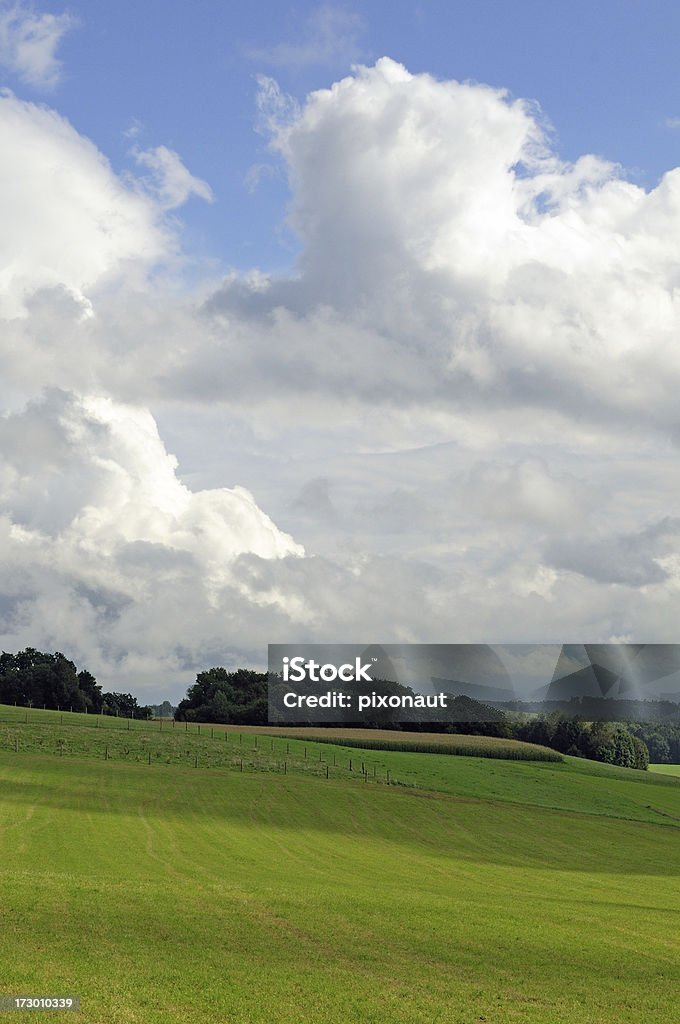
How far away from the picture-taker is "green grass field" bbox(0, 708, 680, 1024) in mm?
A: 27188

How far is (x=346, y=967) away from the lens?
3017 cm

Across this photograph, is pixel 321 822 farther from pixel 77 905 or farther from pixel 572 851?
pixel 77 905

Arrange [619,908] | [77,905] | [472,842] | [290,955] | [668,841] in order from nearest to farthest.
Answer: [290,955]
[77,905]
[619,908]
[472,842]
[668,841]

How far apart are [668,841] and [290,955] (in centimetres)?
7079

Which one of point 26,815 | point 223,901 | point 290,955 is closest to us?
point 290,955

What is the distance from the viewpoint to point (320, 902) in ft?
130

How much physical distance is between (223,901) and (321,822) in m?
45.5

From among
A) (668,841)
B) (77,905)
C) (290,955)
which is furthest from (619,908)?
(668,841)

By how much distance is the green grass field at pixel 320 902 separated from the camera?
27.2m

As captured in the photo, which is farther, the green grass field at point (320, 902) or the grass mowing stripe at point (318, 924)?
the green grass field at point (320, 902)

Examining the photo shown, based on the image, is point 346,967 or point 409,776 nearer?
point 346,967

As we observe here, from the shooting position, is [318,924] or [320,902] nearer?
[318,924]

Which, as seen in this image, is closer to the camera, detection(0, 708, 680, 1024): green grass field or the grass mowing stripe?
the grass mowing stripe

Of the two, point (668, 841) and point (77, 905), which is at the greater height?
point (77, 905)
